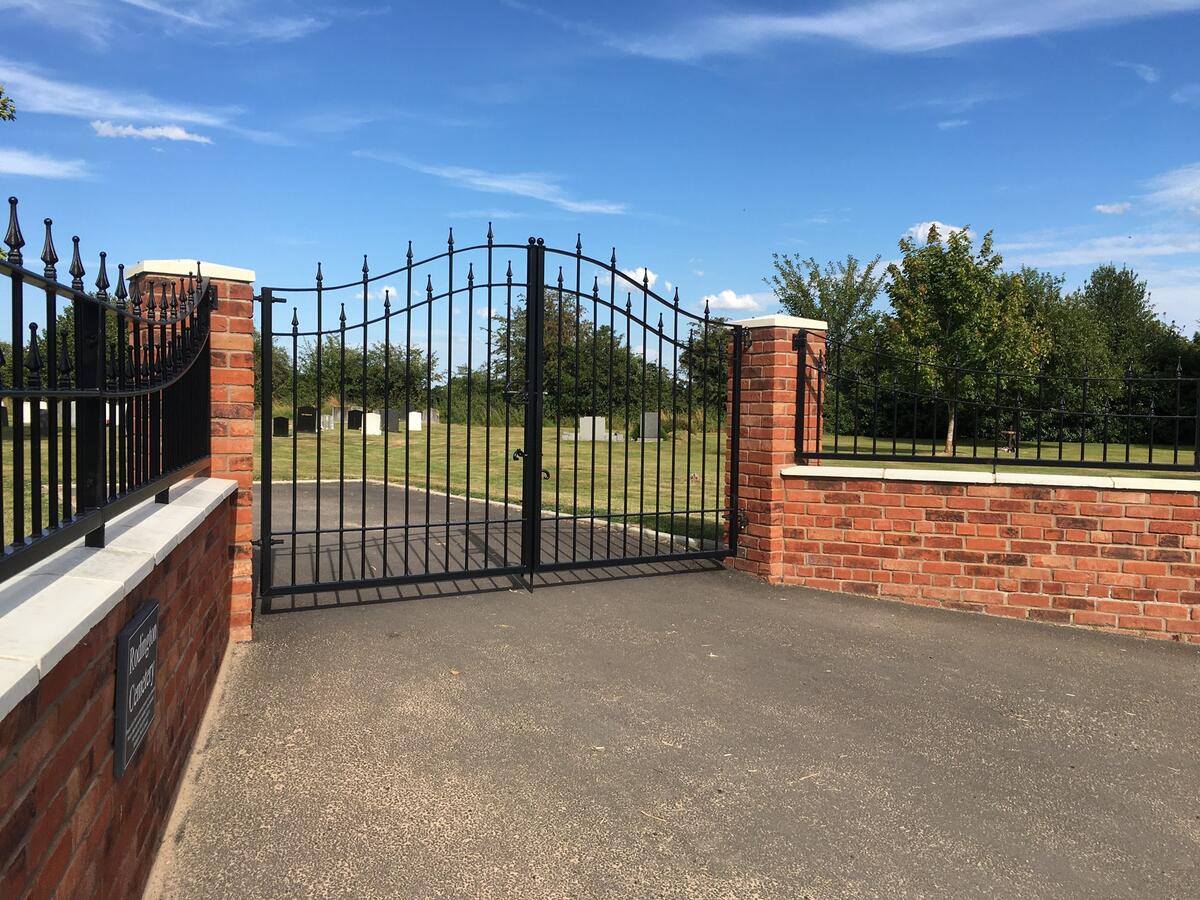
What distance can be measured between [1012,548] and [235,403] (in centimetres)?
521

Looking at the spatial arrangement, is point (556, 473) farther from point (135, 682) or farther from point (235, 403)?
point (135, 682)

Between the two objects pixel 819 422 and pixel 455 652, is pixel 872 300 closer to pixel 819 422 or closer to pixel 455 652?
pixel 819 422

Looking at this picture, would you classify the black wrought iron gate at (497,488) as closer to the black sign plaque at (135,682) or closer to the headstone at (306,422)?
the black sign plaque at (135,682)

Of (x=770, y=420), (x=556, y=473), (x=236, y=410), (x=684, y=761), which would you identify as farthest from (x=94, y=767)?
(x=556, y=473)

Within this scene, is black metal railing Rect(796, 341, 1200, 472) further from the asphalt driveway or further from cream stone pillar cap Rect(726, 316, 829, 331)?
→ the asphalt driveway

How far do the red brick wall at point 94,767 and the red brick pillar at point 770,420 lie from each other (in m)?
4.31

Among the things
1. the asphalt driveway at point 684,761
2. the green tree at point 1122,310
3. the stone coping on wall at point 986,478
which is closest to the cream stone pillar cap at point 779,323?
the stone coping on wall at point 986,478

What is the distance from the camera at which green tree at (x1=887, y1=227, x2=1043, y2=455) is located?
71.7ft

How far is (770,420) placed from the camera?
646 cm

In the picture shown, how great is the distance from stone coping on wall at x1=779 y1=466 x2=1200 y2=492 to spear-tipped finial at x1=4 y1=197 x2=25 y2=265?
5.43 metres

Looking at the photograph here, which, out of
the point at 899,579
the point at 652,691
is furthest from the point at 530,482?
the point at 899,579

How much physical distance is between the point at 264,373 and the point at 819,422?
4088 millimetres

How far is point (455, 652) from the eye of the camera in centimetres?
478

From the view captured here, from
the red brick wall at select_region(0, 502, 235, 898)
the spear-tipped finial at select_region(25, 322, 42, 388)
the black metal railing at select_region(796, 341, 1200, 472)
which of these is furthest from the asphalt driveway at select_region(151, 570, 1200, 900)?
the spear-tipped finial at select_region(25, 322, 42, 388)
